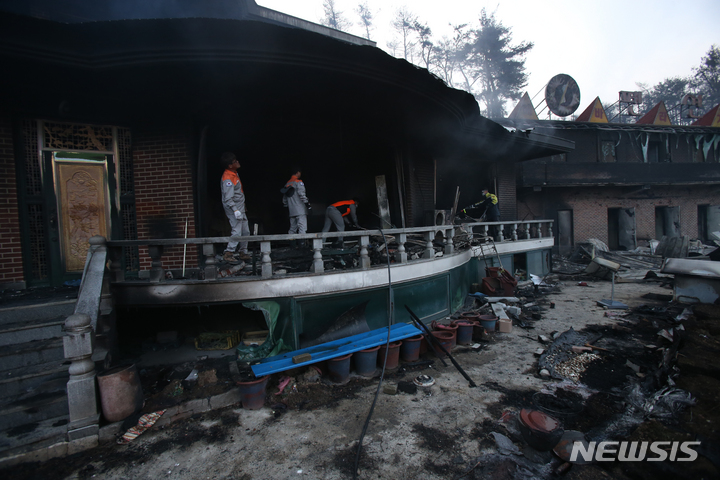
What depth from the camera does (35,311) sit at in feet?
14.1

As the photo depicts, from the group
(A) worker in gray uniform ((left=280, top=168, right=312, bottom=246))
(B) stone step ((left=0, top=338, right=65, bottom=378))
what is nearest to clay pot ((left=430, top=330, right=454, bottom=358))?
(A) worker in gray uniform ((left=280, top=168, right=312, bottom=246))

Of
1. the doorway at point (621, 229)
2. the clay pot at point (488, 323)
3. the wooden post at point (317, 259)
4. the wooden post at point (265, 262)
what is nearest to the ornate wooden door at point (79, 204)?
the wooden post at point (265, 262)

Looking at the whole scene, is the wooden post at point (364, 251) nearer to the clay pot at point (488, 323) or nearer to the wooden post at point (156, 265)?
the clay pot at point (488, 323)

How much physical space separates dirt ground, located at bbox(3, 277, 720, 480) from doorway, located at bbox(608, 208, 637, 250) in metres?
15.4

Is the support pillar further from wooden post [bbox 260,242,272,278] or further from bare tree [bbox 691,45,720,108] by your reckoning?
bare tree [bbox 691,45,720,108]

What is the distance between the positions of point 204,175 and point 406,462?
21.5ft

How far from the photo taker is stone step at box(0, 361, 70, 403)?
11.7 feet

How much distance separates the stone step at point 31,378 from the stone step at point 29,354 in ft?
0.18

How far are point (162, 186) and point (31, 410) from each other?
4290 mm

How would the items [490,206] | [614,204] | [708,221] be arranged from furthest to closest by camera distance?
[708,221] → [614,204] → [490,206]

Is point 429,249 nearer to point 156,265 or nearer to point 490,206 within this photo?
point 156,265

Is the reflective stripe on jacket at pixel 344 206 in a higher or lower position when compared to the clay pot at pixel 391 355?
higher

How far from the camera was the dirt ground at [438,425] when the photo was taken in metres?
3.00

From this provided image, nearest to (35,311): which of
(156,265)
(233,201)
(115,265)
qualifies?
(115,265)
